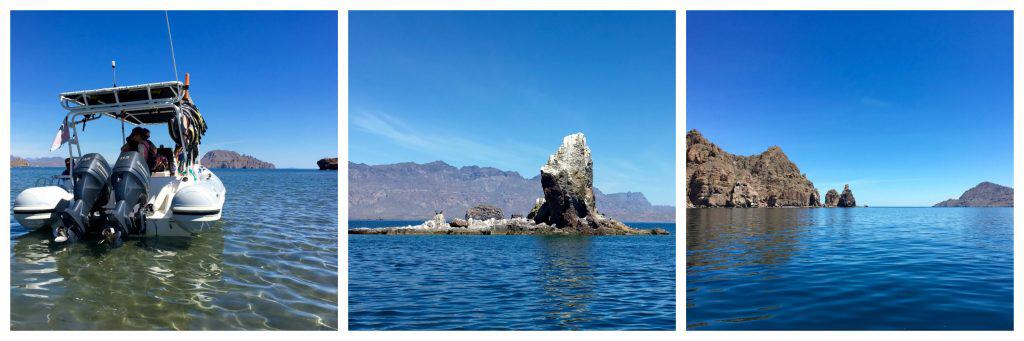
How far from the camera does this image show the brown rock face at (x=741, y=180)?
91.1 meters

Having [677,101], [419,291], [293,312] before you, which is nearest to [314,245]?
[419,291]

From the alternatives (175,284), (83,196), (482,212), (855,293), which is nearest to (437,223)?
(482,212)

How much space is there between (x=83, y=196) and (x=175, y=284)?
8.71 ft

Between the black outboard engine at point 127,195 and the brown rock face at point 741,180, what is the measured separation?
7456 centimetres

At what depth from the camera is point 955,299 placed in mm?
5004

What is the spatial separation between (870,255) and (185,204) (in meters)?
11.9

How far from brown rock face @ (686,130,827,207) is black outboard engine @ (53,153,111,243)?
75.0 meters

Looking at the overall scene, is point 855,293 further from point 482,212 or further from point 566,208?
point 482,212

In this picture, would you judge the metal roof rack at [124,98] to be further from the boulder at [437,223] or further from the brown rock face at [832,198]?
the brown rock face at [832,198]

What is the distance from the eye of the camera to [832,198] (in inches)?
4843

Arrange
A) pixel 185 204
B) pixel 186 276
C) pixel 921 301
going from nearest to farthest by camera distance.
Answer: pixel 921 301 < pixel 186 276 < pixel 185 204

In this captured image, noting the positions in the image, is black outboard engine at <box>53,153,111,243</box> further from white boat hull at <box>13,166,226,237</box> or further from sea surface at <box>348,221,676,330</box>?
sea surface at <box>348,221,676,330</box>

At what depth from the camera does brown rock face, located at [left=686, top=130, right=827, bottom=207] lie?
9106 cm
